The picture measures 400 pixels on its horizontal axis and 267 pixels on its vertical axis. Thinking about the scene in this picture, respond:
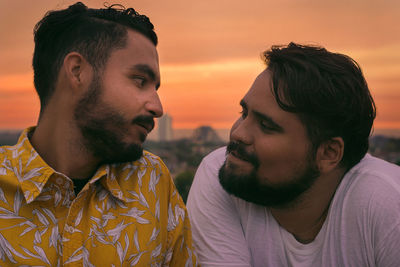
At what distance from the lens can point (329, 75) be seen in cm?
310

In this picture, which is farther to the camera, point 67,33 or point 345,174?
point 345,174

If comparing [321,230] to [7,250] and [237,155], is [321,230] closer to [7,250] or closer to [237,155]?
[237,155]

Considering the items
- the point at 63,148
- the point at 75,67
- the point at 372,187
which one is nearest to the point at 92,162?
the point at 63,148

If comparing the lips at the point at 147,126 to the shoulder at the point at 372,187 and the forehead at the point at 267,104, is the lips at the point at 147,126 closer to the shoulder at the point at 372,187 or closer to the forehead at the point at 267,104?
the forehead at the point at 267,104

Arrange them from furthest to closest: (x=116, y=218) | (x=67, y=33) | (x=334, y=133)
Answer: (x=334, y=133)
(x=67, y=33)
(x=116, y=218)

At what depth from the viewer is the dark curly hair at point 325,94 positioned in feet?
9.95

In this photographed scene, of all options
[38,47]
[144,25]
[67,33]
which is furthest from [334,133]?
[38,47]

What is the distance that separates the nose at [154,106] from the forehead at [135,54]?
0.18 m

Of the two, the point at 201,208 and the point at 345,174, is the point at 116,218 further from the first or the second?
the point at 345,174

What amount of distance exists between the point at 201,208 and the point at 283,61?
1.28m

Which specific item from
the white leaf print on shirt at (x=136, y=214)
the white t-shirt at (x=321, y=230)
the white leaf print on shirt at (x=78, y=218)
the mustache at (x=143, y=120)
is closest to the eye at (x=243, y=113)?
the white t-shirt at (x=321, y=230)

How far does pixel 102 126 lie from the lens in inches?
107

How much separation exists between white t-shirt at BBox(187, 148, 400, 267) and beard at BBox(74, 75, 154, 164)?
882mm

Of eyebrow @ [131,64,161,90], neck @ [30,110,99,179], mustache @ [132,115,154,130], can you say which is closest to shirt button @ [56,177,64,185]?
neck @ [30,110,99,179]
